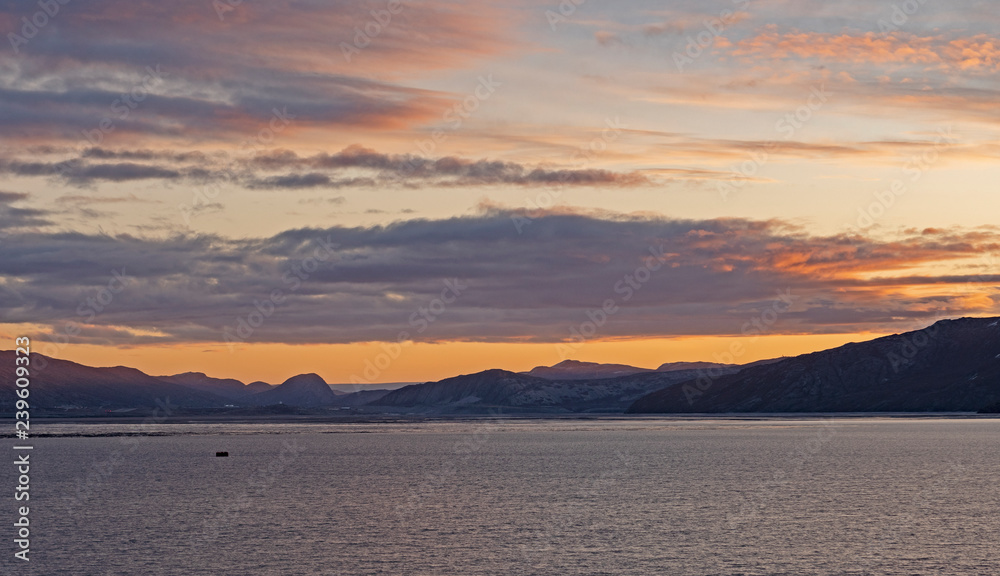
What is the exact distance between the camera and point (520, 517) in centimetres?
8394

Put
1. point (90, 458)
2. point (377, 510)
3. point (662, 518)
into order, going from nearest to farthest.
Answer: point (662, 518) < point (377, 510) < point (90, 458)

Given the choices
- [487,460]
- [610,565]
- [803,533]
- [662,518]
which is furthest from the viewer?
[487,460]

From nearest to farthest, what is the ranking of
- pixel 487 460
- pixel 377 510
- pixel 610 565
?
pixel 610 565 → pixel 377 510 → pixel 487 460

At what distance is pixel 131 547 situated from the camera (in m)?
69.1

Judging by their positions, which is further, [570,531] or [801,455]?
[801,455]

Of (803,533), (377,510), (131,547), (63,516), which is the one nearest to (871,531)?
(803,533)

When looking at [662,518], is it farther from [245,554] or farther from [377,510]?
[245,554]

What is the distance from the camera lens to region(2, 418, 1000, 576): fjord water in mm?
63219

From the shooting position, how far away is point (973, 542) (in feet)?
228

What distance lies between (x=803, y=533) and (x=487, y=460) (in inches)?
3328

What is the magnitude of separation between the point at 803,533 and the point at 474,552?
25.4 meters

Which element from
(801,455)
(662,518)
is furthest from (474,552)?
(801,455)

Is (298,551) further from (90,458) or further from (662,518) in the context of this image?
(90,458)

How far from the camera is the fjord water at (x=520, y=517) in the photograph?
63.2m
